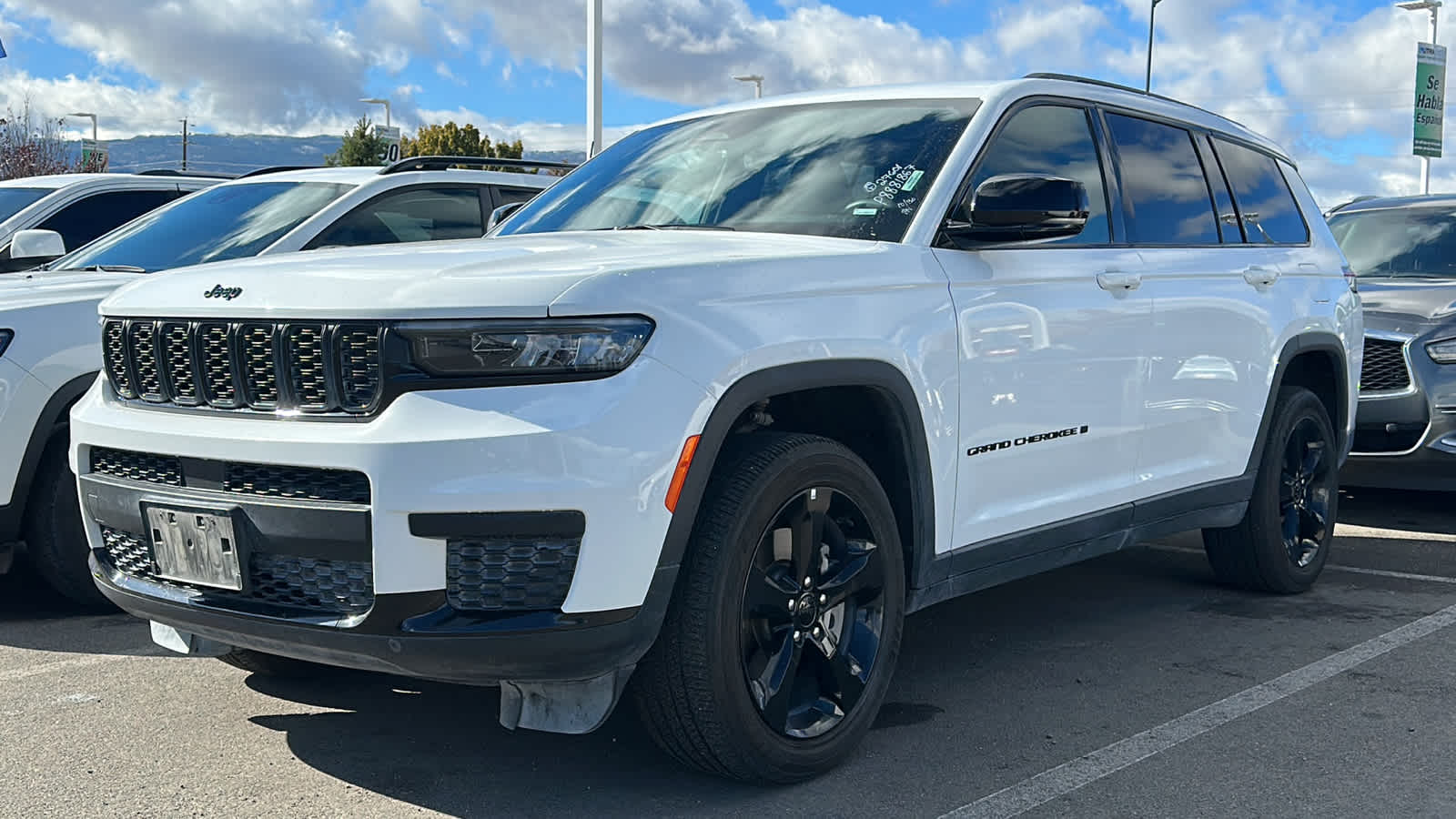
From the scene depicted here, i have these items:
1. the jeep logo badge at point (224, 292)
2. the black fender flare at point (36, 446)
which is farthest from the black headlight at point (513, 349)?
the black fender flare at point (36, 446)

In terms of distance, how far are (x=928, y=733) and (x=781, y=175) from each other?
1668 millimetres

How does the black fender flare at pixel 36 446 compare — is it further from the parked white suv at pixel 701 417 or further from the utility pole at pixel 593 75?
the utility pole at pixel 593 75

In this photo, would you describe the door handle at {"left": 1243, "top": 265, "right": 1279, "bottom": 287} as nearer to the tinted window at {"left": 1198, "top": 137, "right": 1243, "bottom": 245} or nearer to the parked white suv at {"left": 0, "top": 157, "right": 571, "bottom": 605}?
the tinted window at {"left": 1198, "top": 137, "right": 1243, "bottom": 245}

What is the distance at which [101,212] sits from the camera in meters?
8.60

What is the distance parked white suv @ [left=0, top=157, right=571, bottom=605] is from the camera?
17.0 feet

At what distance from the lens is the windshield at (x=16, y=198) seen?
914 centimetres

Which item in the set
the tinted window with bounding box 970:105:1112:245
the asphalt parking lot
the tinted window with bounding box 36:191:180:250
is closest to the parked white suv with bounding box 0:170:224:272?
the tinted window with bounding box 36:191:180:250

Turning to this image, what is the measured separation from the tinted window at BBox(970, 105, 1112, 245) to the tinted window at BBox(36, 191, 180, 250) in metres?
5.65

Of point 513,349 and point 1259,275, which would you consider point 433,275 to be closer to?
point 513,349

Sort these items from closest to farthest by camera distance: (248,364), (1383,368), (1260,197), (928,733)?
(248,364)
(928,733)
(1260,197)
(1383,368)

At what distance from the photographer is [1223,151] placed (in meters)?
5.79

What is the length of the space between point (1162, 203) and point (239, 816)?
11.7ft

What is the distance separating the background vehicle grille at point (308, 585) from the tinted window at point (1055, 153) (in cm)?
216

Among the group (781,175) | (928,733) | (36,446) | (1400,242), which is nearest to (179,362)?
(781,175)
